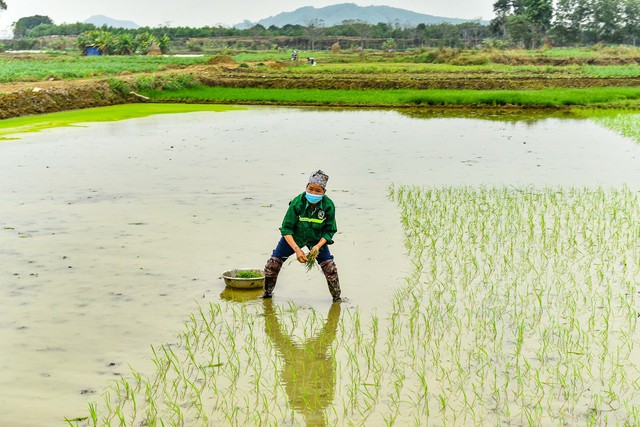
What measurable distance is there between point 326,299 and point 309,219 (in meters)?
0.65

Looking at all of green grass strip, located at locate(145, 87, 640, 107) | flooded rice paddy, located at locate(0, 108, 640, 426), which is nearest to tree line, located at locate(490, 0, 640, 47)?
green grass strip, located at locate(145, 87, 640, 107)

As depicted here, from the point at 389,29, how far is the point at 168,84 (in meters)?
74.3

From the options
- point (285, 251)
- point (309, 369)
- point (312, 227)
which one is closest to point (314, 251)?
point (312, 227)

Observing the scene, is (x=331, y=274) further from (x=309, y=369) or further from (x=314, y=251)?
(x=309, y=369)

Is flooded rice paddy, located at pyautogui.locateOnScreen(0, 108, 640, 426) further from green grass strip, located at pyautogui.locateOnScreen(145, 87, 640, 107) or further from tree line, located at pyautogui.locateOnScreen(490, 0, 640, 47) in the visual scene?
tree line, located at pyautogui.locateOnScreen(490, 0, 640, 47)

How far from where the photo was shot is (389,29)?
9806cm

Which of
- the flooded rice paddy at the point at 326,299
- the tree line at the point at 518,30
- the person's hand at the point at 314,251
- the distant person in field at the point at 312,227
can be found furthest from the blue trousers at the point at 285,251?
the tree line at the point at 518,30

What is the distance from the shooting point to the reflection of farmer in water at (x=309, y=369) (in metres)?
3.85

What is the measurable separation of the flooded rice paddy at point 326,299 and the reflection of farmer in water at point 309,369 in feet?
0.04

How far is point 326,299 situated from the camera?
5617mm

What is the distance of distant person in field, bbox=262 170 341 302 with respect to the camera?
520cm

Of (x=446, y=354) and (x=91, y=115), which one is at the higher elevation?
(x=91, y=115)

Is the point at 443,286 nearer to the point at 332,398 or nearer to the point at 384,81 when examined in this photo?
the point at 332,398

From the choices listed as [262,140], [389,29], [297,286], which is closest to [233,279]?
[297,286]
